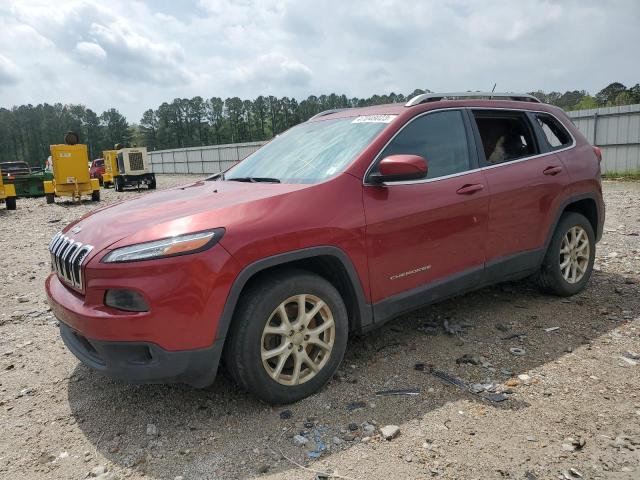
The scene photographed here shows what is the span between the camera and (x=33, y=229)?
11.9 meters

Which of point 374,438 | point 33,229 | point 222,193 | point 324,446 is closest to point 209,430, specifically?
point 324,446

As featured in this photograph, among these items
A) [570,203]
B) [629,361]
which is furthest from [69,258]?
[570,203]

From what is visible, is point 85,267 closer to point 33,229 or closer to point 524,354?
point 524,354

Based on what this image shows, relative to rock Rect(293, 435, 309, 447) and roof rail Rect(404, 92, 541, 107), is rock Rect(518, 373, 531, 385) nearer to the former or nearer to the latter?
rock Rect(293, 435, 309, 447)

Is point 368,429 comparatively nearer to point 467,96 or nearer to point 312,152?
point 312,152

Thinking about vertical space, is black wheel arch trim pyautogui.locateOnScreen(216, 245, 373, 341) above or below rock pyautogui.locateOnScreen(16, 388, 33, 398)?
above

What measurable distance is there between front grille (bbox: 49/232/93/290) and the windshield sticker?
2.10 meters

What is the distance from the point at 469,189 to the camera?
12.4ft

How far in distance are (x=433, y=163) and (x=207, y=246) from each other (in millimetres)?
1879

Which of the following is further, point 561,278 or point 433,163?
point 561,278

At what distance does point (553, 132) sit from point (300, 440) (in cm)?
366

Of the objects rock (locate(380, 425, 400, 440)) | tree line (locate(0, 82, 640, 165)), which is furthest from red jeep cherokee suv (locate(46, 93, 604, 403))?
tree line (locate(0, 82, 640, 165))

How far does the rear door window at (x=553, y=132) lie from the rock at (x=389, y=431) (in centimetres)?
309

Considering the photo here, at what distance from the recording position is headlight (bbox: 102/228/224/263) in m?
2.60
